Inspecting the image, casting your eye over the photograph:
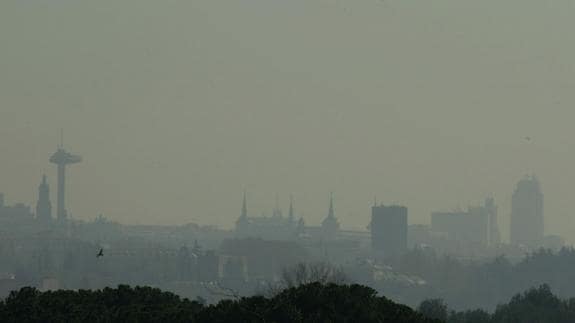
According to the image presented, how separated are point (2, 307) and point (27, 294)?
2.37 m

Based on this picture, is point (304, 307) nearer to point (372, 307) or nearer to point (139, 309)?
point (372, 307)

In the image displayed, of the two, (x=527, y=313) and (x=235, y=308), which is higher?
(x=235, y=308)

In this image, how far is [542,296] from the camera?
112 meters

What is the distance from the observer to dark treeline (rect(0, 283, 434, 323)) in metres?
60.0

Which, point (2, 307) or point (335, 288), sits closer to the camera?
point (335, 288)

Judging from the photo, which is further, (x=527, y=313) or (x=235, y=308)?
(x=527, y=313)

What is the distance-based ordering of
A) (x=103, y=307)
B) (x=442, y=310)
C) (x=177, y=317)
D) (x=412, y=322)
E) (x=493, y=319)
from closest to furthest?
(x=412, y=322) → (x=177, y=317) → (x=103, y=307) → (x=493, y=319) → (x=442, y=310)

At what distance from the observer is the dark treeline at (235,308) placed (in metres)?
60.0

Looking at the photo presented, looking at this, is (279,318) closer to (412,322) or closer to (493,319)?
(412,322)

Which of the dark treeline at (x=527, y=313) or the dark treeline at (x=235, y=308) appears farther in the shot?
the dark treeline at (x=527, y=313)

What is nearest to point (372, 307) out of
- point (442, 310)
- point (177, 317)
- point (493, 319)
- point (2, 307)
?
point (177, 317)

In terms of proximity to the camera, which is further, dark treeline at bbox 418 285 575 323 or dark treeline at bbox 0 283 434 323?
dark treeline at bbox 418 285 575 323

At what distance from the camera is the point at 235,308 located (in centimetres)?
6081

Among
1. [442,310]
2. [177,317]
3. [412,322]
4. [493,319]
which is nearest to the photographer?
[412,322]
